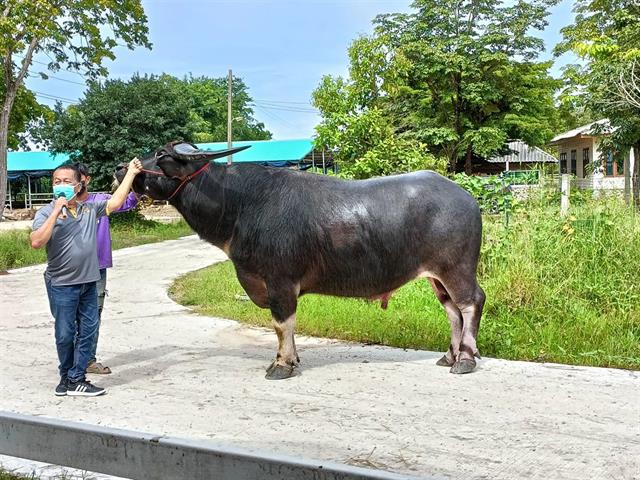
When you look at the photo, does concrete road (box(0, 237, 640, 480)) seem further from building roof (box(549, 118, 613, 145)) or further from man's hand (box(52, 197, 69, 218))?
building roof (box(549, 118, 613, 145))

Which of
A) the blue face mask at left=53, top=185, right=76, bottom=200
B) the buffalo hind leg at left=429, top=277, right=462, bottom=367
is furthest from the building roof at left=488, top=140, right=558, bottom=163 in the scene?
the blue face mask at left=53, top=185, right=76, bottom=200

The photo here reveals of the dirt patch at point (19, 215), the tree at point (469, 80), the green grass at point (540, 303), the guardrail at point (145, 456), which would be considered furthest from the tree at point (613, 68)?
the dirt patch at point (19, 215)

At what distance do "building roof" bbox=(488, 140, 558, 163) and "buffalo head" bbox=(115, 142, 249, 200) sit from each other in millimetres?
30354

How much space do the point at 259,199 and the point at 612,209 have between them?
17.0 ft

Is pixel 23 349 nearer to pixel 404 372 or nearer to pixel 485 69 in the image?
pixel 404 372

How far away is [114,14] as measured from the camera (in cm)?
1756

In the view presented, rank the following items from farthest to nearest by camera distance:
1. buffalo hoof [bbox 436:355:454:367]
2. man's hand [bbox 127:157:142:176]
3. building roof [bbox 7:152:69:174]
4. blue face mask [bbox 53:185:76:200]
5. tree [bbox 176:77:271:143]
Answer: tree [bbox 176:77:271:143] → building roof [bbox 7:152:69:174] → buffalo hoof [bbox 436:355:454:367] → man's hand [bbox 127:157:142:176] → blue face mask [bbox 53:185:76:200]

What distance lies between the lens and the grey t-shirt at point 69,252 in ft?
15.9

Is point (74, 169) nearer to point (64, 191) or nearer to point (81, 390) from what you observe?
point (64, 191)

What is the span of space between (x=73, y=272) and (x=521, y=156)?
3507 centimetres

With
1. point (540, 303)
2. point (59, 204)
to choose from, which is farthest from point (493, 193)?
point (59, 204)

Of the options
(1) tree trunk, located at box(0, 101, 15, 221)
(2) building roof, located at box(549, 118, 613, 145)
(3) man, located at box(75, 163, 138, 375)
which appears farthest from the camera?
(2) building roof, located at box(549, 118, 613, 145)

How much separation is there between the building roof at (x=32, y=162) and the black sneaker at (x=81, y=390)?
33.4 m

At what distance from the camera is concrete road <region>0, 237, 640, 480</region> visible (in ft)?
12.4
